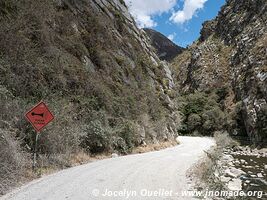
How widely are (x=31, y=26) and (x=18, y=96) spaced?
616 cm

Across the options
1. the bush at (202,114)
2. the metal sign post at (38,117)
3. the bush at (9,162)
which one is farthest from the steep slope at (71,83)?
the bush at (202,114)

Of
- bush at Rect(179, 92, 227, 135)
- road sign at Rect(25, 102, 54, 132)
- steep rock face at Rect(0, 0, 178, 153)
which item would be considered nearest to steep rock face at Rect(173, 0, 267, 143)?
bush at Rect(179, 92, 227, 135)

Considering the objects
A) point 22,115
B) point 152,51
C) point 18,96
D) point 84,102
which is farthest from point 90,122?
point 152,51

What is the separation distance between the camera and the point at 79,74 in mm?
21094

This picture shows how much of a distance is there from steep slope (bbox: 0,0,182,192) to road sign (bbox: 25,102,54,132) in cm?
72

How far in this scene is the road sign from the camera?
38.2 feet

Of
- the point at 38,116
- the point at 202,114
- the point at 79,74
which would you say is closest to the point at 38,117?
the point at 38,116

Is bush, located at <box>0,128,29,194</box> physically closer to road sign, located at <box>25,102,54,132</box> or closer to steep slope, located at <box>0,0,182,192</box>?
steep slope, located at <box>0,0,182,192</box>

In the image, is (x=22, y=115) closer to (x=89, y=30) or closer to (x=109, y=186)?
(x=109, y=186)

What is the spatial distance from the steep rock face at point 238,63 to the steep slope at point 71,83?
914 inches

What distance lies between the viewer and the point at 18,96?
48.3ft

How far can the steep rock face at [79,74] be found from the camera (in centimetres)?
1555

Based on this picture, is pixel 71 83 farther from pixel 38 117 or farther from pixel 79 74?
pixel 38 117

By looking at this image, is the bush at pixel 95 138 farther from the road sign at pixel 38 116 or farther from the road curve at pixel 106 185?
the road sign at pixel 38 116
